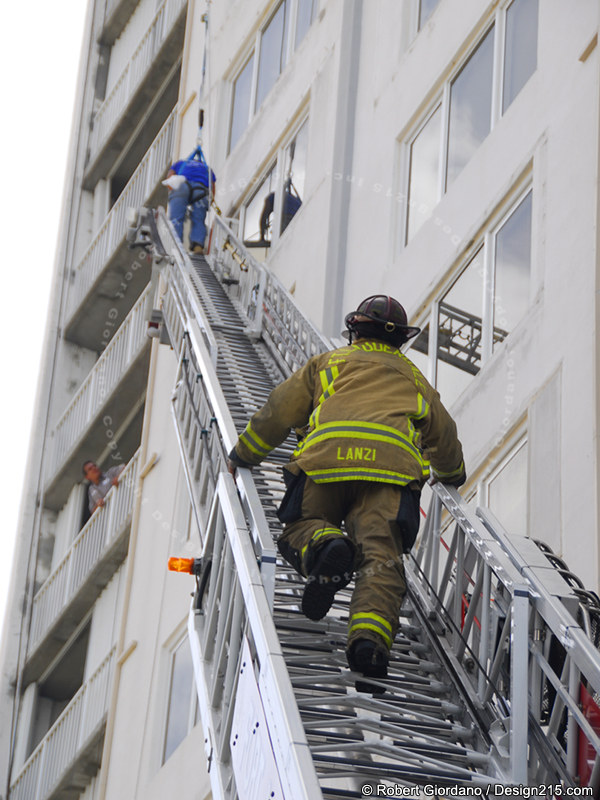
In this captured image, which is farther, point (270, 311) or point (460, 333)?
point (270, 311)

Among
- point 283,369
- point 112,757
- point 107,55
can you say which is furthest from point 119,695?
point 107,55

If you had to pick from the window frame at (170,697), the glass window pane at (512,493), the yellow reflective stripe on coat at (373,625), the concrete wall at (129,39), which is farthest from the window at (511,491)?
the concrete wall at (129,39)

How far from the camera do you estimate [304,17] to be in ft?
57.0

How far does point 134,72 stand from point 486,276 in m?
14.8

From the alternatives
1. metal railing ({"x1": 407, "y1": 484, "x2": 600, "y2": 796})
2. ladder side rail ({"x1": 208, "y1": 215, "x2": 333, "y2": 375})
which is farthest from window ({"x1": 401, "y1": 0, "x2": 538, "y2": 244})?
metal railing ({"x1": 407, "y1": 484, "x2": 600, "y2": 796})

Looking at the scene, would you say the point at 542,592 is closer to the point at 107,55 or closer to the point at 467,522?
the point at 467,522

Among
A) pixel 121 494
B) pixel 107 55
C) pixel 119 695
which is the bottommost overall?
pixel 119 695

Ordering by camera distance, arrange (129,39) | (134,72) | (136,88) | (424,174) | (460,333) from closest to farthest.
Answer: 1. (460,333)
2. (424,174)
3. (136,88)
4. (134,72)
5. (129,39)

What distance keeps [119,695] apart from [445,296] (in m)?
7.45

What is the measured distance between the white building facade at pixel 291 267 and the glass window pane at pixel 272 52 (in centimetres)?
5

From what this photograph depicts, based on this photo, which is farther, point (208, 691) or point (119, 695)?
point (119, 695)

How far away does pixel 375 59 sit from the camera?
14.5m

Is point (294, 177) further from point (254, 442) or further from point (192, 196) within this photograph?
point (254, 442)

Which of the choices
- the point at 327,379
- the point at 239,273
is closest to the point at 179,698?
the point at 239,273
